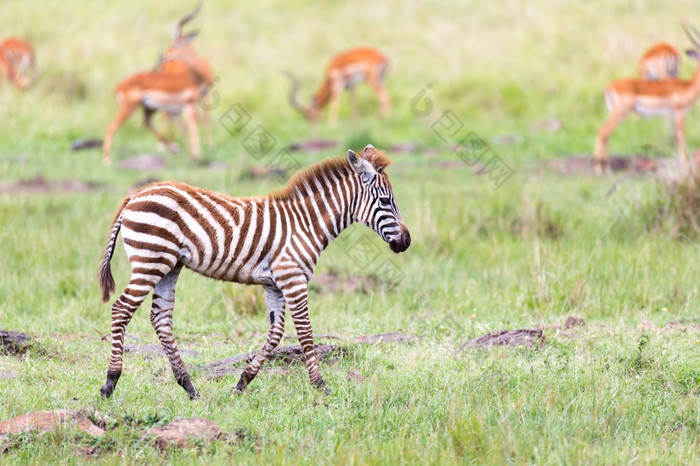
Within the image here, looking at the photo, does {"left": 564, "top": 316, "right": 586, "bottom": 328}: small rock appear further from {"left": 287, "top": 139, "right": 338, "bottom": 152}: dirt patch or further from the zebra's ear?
{"left": 287, "top": 139, "right": 338, "bottom": 152}: dirt patch

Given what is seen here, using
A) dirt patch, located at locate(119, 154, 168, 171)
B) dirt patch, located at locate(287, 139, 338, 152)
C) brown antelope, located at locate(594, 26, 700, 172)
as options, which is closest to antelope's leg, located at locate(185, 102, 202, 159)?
dirt patch, located at locate(119, 154, 168, 171)

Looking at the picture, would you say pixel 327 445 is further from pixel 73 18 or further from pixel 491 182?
pixel 73 18

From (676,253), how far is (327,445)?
551 centimetres

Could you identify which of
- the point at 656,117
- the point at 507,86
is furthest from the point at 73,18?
the point at 656,117

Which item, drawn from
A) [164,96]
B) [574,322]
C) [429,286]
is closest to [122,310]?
[574,322]

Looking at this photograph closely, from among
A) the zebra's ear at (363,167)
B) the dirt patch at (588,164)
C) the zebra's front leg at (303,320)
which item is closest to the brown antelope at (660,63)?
the dirt patch at (588,164)

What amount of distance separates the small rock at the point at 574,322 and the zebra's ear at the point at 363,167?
2.43 meters

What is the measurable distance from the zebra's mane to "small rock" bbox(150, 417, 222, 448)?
5.24 feet

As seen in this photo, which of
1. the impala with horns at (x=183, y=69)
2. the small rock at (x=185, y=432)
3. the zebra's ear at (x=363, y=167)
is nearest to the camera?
the small rock at (x=185, y=432)

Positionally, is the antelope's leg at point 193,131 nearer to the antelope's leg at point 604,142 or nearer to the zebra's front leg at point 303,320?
the antelope's leg at point 604,142

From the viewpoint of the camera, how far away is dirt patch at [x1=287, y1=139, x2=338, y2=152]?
16.8m

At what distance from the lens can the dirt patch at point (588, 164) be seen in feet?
48.4

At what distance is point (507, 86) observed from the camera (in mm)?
19359

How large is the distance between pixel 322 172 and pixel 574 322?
263 cm
